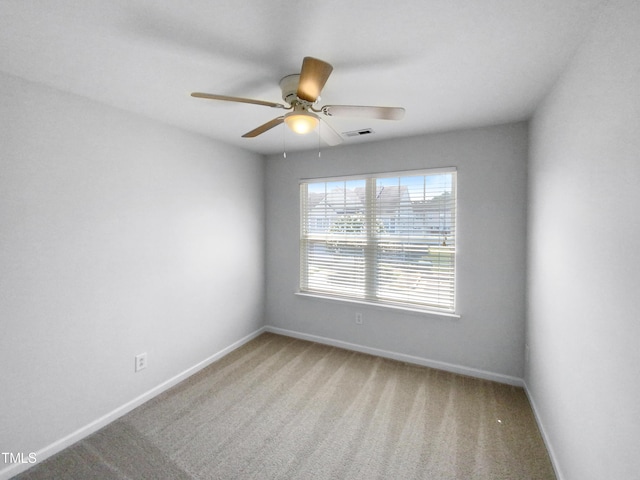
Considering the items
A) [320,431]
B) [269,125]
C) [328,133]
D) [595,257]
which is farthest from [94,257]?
[595,257]

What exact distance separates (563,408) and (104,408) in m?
3.04

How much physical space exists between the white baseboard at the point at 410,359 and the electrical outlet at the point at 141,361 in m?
1.64

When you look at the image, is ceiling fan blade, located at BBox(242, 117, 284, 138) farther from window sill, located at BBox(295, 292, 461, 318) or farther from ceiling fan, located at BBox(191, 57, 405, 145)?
window sill, located at BBox(295, 292, 461, 318)

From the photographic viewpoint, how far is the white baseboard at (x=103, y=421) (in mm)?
1684

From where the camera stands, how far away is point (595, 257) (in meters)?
1.23

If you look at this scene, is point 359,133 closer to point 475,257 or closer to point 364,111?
point 364,111

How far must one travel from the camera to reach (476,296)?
270 centimetres

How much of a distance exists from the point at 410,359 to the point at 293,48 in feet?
9.67

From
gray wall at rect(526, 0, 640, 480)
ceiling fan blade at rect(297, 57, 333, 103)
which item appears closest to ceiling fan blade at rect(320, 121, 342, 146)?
ceiling fan blade at rect(297, 57, 333, 103)

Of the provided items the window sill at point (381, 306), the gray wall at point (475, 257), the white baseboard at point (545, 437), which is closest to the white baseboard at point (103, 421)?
the window sill at point (381, 306)

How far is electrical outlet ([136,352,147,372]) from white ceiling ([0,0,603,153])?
200 centimetres

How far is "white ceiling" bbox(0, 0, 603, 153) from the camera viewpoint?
3.92 ft

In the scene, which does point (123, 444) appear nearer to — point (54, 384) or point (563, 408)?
point (54, 384)

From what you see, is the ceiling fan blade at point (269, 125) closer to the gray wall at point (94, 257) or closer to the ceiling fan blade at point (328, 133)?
the ceiling fan blade at point (328, 133)
